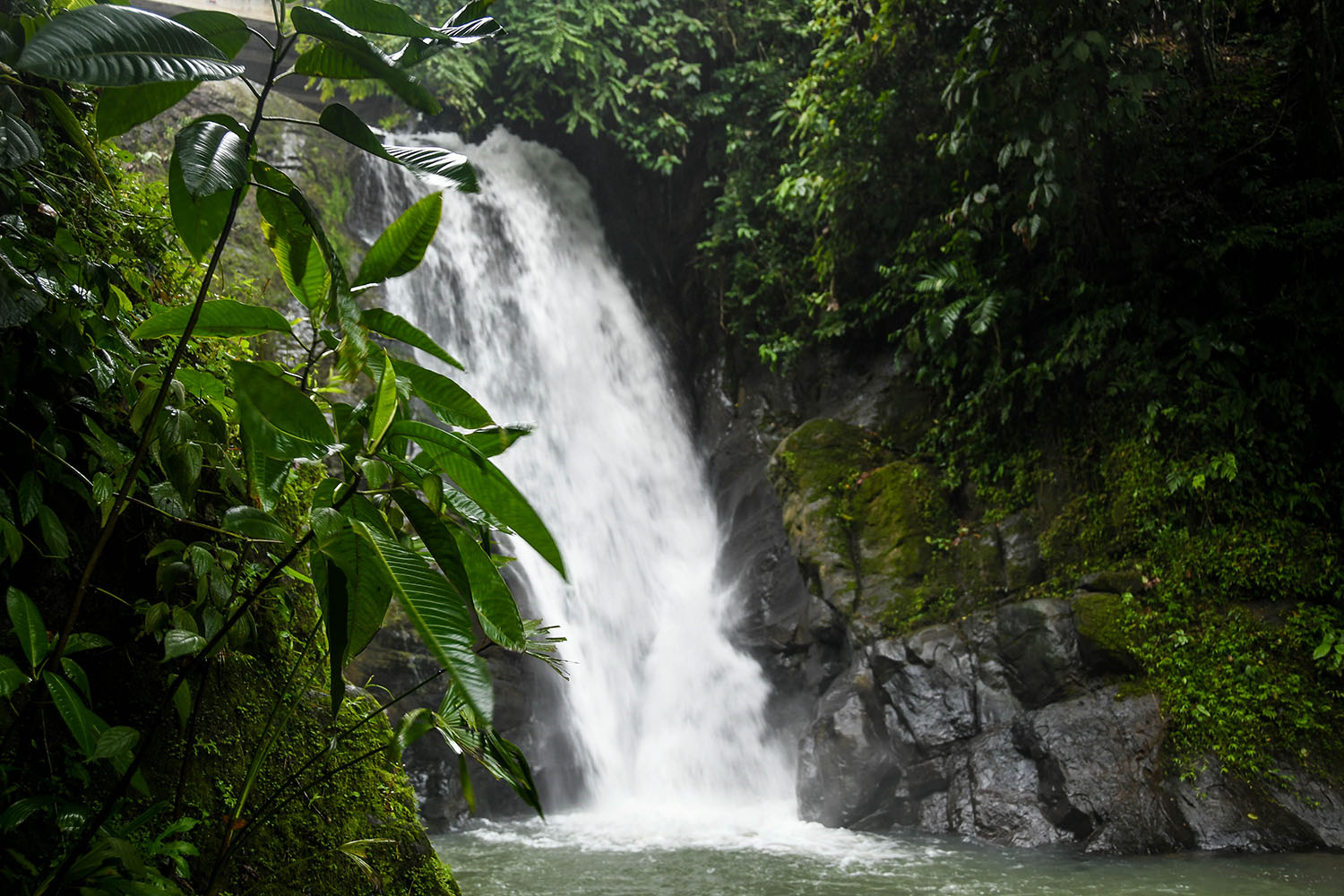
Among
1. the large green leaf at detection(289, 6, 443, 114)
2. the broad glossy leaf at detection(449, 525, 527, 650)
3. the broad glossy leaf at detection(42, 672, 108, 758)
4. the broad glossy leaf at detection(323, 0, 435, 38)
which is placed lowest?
the broad glossy leaf at detection(42, 672, 108, 758)

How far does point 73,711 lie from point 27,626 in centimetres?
15

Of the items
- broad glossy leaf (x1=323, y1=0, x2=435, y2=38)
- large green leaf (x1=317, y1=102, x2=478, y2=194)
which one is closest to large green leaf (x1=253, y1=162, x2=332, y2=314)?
large green leaf (x1=317, y1=102, x2=478, y2=194)

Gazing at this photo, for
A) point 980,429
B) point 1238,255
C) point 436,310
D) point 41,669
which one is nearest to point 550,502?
point 436,310

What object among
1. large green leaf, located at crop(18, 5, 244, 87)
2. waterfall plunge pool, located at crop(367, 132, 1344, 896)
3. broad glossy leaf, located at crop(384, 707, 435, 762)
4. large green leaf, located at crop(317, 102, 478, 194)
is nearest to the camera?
large green leaf, located at crop(18, 5, 244, 87)

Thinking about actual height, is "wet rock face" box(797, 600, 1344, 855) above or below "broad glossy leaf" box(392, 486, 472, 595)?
below

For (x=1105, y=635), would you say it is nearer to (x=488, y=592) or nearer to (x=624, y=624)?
(x=624, y=624)

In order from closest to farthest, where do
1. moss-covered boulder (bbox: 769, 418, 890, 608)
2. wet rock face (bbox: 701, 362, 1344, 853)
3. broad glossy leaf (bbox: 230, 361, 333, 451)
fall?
broad glossy leaf (bbox: 230, 361, 333, 451) < wet rock face (bbox: 701, 362, 1344, 853) < moss-covered boulder (bbox: 769, 418, 890, 608)

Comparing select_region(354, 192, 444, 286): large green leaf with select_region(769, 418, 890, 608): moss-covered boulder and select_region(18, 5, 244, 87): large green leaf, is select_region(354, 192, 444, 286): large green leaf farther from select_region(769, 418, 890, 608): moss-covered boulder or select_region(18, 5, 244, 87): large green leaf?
select_region(769, 418, 890, 608): moss-covered boulder

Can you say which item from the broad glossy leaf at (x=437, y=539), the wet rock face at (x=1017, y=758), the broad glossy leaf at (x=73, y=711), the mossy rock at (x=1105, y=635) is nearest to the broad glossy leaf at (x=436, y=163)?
the broad glossy leaf at (x=437, y=539)

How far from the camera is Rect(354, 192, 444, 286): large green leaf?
139 cm

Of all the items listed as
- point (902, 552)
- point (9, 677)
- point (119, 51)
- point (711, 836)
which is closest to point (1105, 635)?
point (902, 552)

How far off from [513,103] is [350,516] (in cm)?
1173

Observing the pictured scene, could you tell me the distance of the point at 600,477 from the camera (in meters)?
10.3

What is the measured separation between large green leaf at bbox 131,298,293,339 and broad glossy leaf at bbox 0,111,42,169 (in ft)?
1.02
